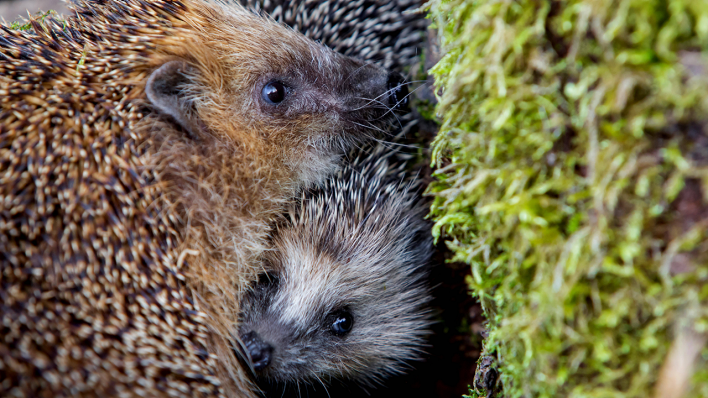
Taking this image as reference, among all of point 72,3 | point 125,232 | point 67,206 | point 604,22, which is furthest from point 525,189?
point 72,3

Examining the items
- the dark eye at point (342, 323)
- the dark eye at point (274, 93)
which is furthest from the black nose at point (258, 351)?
the dark eye at point (274, 93)

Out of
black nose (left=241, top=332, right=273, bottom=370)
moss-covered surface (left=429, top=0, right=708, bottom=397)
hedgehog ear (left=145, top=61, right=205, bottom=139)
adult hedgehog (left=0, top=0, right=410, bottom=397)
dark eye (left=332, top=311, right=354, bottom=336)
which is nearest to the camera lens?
moss-covered surface (left=429, top=0, right=708, bottom=397)

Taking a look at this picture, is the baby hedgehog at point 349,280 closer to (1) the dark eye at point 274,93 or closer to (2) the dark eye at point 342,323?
(2) the dark eye at point 342,323

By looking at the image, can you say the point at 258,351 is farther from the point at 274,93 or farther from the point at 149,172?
the point at 274,93

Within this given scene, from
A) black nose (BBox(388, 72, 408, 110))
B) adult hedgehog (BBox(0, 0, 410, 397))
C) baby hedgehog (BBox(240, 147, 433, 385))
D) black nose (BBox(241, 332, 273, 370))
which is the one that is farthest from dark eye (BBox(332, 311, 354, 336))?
black nose (BBox(388, 72, 408, 110))

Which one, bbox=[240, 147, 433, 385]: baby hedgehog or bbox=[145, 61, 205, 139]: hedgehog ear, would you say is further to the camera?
bbox=[240, 147, 433, 385]: baby hedgehog

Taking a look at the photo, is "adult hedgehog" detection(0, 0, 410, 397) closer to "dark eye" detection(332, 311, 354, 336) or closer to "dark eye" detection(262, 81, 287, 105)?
"dark eye" detection(262, 81, 287, 105)

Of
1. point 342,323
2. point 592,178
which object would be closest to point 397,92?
point 342,323
